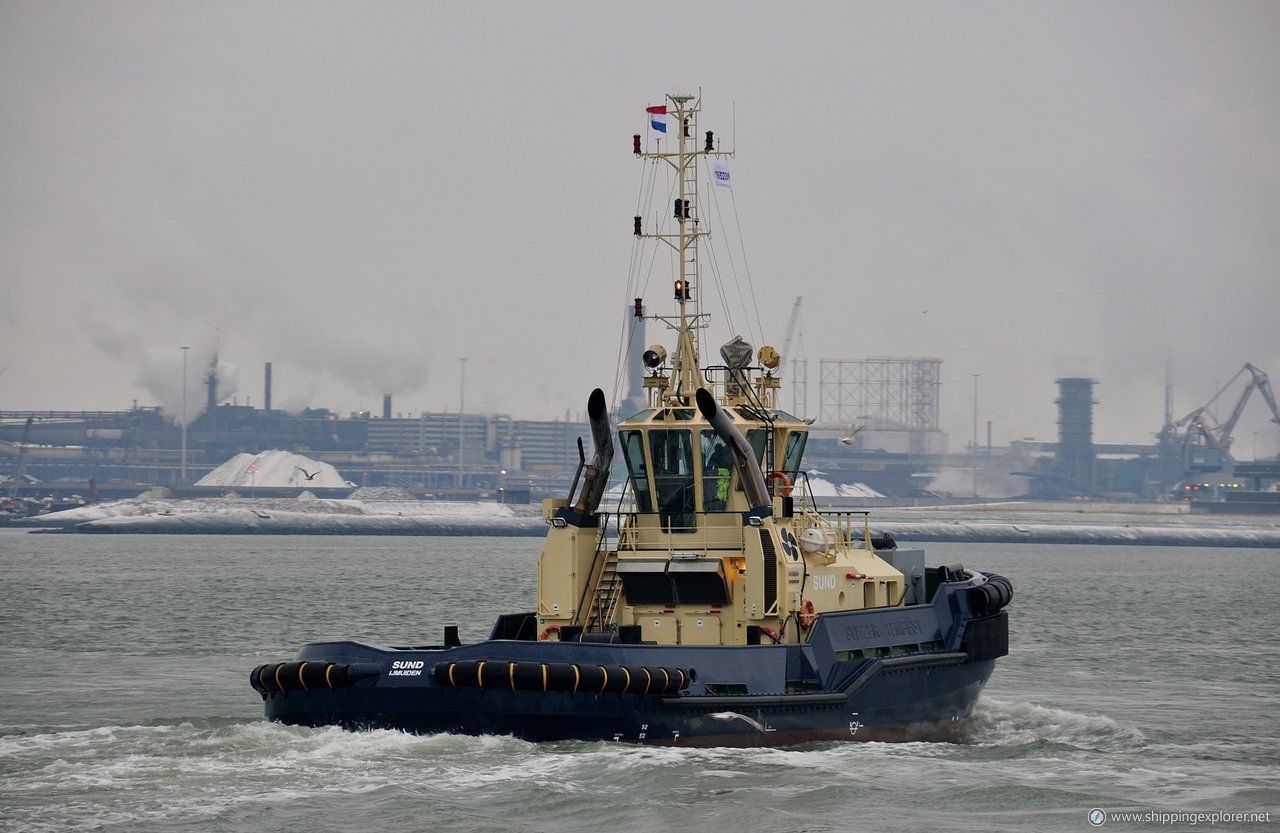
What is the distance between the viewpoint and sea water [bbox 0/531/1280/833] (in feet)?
59.0

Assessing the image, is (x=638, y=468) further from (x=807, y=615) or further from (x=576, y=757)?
(x=576, y=757)

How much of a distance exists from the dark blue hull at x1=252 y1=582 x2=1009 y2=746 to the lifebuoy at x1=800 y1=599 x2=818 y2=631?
28cm

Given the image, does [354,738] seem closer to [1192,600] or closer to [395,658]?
[395,658]

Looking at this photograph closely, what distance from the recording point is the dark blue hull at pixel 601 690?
1989 centimetres

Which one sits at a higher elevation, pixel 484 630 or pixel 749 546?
pixel 749 546

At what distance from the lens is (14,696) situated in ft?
88.0

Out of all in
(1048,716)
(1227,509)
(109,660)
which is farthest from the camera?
(1227,509)

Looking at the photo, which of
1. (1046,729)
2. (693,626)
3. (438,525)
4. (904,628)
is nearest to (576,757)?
(693,626)

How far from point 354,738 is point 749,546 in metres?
5.20

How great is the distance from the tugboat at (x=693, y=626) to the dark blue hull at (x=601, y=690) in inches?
0.8

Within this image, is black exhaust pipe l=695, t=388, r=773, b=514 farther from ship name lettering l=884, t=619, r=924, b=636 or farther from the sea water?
the sea water

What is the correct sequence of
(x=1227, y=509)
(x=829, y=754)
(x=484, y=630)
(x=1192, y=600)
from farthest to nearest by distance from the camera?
(x=1227, y=509)
(x=1192, y=600)
(x=484, y=630)
(x=829, y=754)

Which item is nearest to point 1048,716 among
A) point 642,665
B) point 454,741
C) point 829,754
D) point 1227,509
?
point 829,754

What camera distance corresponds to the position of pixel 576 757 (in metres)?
19.7
